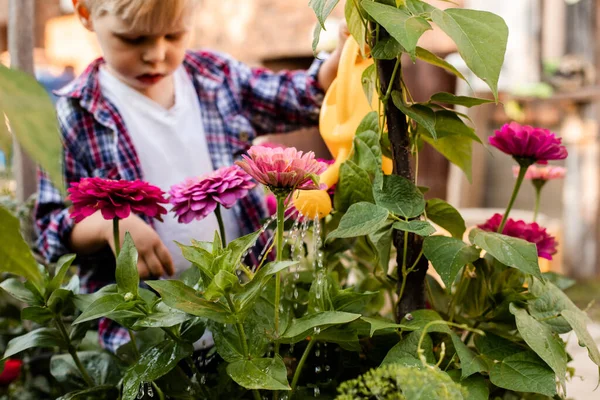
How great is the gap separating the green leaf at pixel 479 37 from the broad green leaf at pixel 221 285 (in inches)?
11.6

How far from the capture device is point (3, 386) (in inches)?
47.3

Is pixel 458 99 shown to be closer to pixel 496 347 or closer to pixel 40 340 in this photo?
pixel 496 347

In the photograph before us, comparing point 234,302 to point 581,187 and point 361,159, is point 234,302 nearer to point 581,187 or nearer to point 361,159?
point 361,159

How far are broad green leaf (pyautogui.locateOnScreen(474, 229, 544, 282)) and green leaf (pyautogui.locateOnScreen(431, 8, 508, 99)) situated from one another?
0.58ft

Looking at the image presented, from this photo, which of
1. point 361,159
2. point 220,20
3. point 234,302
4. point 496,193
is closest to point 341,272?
point 361,159

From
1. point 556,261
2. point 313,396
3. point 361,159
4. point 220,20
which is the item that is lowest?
point 556,261

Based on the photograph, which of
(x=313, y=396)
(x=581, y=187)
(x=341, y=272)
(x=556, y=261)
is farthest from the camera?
(x=581, y=187)

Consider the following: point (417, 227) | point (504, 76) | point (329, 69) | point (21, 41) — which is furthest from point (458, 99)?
point (504, 76)

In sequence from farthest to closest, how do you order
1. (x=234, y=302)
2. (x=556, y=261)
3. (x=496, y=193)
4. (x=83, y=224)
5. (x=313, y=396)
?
1. (x=496, y=193)
2. (x=556, y=261)
3. (x=83, y=224)
4. (x=313, y=396)
5. (x=234, y=302)

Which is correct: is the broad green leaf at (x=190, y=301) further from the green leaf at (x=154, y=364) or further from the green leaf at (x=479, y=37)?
the green leaf at (x=479, y=37)

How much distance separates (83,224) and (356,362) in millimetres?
422

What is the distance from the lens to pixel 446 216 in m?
0.82

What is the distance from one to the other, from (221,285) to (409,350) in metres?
0.22

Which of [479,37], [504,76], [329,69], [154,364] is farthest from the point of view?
[504,76]
